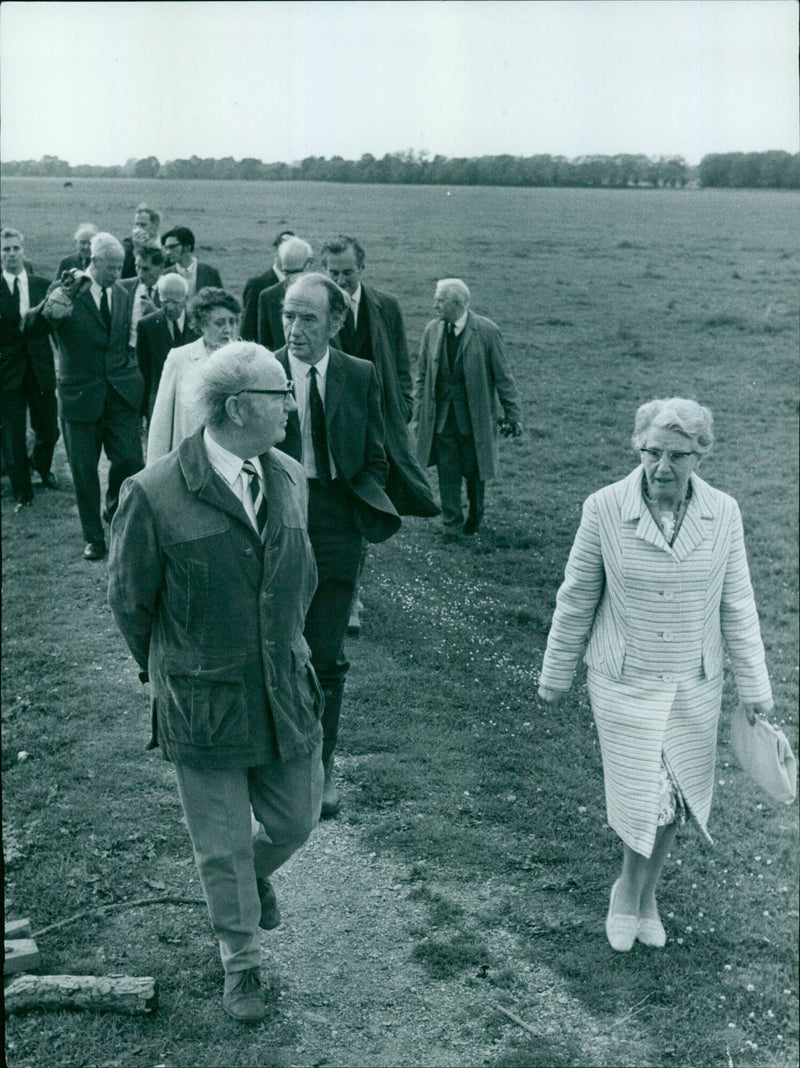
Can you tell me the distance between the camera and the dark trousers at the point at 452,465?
1045 cm

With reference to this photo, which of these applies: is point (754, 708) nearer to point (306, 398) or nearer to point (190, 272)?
point (306, 398)

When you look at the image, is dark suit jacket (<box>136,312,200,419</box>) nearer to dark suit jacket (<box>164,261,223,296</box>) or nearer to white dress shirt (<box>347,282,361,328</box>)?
dark suit jacket (<box>164,261,223,296</box>)

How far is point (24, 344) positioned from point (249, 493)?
758 centimetres

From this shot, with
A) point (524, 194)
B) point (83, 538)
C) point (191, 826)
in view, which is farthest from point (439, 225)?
point (191, 826)

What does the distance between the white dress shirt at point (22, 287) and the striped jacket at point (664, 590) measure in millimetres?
7643

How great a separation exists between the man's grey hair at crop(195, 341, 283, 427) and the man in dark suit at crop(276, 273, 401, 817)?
1.26 meters

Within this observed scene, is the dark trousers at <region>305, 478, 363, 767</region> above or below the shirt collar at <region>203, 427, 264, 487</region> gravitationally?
below

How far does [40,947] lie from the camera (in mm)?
4645

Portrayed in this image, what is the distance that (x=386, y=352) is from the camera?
6.67 metres

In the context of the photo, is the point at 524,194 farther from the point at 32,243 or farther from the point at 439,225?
the point at 32,243

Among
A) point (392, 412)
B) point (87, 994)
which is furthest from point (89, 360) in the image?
point (87, 994)

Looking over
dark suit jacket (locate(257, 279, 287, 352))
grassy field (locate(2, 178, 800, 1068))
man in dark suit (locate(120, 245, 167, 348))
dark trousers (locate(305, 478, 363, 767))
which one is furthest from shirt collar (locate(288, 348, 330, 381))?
man in dark suit (locate(120, 245, 167, 348))

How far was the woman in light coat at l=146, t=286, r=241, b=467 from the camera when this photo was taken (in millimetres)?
6020

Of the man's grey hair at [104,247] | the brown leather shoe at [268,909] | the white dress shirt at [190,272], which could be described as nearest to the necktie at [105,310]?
the man's grey hair at [104,247]
